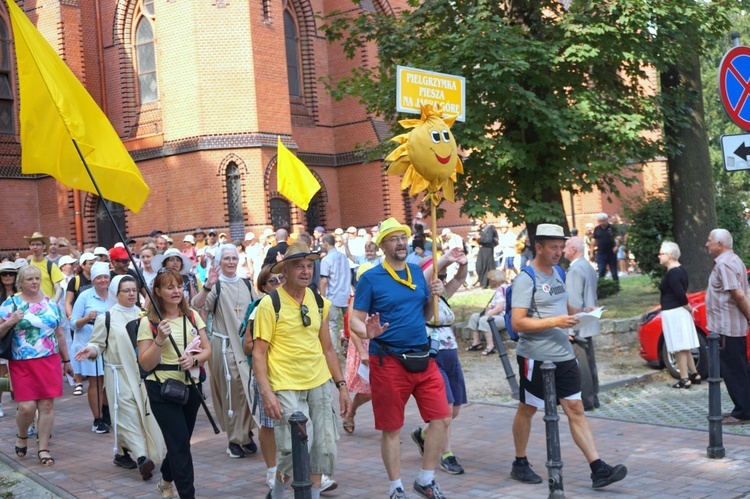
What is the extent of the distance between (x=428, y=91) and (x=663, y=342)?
586cm

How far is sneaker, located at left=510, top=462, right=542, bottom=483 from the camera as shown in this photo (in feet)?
24.3

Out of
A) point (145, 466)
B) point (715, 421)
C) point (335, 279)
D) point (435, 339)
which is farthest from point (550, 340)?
point (335, 279)

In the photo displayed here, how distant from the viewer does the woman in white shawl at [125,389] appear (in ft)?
27.2

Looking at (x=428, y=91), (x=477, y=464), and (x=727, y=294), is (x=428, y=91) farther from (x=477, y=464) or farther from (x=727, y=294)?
(x=727, y=294)

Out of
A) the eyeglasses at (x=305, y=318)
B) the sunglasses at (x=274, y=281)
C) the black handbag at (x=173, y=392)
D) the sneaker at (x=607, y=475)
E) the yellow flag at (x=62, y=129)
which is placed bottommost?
the sneaker at (x=607, y=475)

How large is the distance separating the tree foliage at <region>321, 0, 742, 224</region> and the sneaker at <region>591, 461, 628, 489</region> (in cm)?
779

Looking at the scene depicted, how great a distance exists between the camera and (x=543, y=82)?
48.3 ft

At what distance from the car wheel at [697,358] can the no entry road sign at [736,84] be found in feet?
13.8

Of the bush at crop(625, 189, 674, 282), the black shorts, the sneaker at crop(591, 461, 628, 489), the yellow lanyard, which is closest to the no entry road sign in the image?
the black shorts

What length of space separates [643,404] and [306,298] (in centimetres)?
563

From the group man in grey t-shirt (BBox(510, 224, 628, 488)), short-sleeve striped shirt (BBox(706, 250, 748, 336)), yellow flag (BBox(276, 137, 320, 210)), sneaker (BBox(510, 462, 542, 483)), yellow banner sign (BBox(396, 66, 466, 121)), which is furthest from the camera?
yellow flag (BBox(276, 137, 320, 210))

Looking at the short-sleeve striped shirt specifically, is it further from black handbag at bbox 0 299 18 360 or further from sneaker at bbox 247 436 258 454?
black handbag at bbox 0 299 18 360

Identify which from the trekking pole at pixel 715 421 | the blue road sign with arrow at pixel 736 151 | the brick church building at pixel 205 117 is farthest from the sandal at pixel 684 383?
the brick church building at pixel 205 117

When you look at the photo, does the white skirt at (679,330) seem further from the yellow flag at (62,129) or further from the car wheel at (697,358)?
the yellow flag at (62,129)
